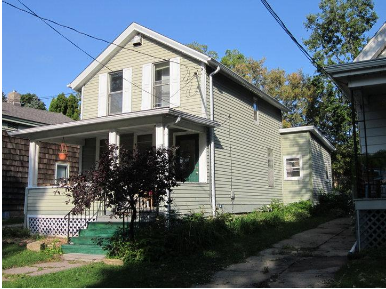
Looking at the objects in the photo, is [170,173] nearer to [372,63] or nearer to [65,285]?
[65,285]

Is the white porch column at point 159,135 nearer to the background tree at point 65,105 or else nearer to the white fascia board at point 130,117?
the white fascia board at point 130,117

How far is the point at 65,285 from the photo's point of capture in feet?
20.7

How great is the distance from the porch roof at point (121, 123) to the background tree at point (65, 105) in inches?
824

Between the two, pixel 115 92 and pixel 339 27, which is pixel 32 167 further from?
pixel 339 27

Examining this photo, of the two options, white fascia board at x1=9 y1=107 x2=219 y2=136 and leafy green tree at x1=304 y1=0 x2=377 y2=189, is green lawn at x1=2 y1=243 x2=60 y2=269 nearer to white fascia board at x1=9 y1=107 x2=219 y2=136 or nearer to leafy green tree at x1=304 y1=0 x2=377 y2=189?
white fascia board at x1=9 y1=107 x2=219 y2=136

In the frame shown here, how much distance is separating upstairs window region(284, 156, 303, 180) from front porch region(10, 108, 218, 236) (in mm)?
7132

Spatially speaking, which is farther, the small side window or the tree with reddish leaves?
the small side window

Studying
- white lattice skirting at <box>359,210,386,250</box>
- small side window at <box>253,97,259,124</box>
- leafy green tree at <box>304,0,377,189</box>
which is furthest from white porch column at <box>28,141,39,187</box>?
leafy green tree at <box>304,0,377,189</box>

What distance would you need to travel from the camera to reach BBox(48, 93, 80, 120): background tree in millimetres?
33812

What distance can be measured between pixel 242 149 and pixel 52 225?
24.3ft

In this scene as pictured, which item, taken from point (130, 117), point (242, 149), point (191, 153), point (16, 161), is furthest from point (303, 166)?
point (16, 161)

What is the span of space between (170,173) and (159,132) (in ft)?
6.85

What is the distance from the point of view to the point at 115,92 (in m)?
15.1

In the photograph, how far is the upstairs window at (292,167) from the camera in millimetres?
18484
